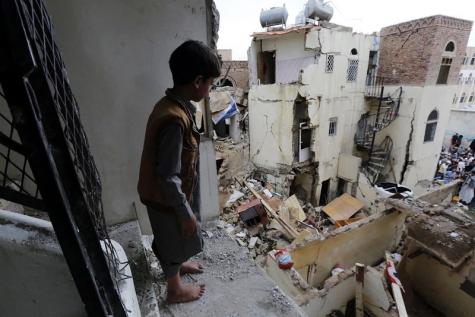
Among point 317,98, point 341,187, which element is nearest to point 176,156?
point 317,98

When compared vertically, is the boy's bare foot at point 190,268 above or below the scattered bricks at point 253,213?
above

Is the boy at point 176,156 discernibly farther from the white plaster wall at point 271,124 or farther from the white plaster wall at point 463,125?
the white plaster wall at point 463,125

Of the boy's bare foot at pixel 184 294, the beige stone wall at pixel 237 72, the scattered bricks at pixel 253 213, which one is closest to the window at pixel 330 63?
the beige stone wall at pixel 237 72

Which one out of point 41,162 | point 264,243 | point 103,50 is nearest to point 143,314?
point 41,162

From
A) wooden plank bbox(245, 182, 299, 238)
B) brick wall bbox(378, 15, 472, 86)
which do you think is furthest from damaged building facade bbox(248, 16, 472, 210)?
wooden plank bbox(245, 182, 299, 238)

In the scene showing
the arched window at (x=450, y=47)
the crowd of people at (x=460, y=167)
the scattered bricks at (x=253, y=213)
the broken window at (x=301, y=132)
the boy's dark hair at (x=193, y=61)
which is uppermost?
the arched window at (x=450, y=47)

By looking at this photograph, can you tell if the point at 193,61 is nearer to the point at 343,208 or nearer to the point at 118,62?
the point at 118,62

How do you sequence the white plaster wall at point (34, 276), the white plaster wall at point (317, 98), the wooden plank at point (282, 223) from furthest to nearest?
the white plaster wall at point (317, 98) < the wooden plank at point (282, 223) < the white plaster wall at point (34, 276)

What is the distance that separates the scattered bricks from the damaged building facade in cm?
400

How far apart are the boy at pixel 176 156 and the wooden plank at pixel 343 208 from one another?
965cm

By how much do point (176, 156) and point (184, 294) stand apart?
112cm

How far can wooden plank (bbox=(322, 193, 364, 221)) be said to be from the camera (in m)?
10.2

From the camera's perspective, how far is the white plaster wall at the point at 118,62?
6.07ft

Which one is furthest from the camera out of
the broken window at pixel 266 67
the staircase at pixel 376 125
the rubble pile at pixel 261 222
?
the broken window at pixel 266 67
